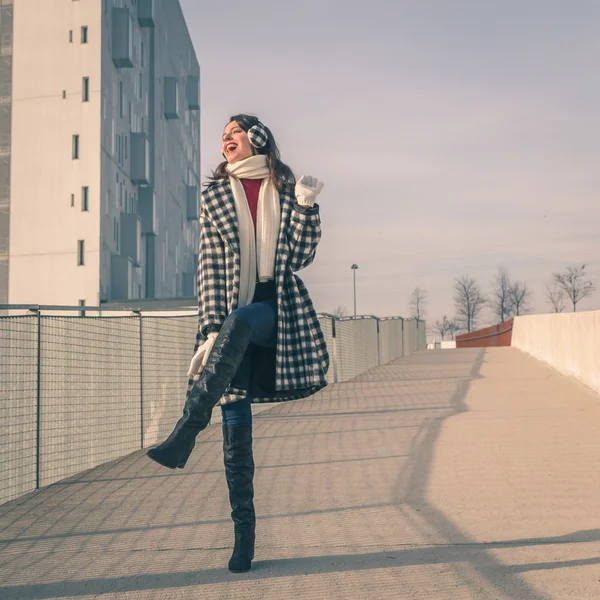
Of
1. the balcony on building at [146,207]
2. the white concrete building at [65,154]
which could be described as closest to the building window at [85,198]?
the white concrete building at [65,154]

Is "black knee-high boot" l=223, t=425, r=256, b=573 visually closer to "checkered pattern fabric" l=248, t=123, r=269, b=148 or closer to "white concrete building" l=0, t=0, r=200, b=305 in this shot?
"checkered pattern fabric" l=248, t=123, r=269, b=148

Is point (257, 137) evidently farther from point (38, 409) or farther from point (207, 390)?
point (38, 409)

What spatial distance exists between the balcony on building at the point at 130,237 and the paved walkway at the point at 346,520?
32944 mm

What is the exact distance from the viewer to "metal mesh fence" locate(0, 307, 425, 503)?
236 inches

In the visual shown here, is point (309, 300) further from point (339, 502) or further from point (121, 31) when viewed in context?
point (121, 31)

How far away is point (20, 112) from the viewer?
3956 cm

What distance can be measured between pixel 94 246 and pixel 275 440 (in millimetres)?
30908

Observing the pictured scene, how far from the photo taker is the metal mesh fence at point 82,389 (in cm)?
600

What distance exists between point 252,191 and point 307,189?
267 millimetres

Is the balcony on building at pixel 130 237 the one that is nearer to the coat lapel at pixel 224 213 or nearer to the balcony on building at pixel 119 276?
the balcony on building at pixel 119 276

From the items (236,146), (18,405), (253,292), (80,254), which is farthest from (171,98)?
(253,292)

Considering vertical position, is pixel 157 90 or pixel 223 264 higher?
pixel 157 90

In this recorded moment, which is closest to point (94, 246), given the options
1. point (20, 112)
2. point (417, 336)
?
point (20, 112)

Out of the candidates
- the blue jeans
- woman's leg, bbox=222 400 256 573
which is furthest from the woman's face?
woman's leg, bbox=222 400 256 573
